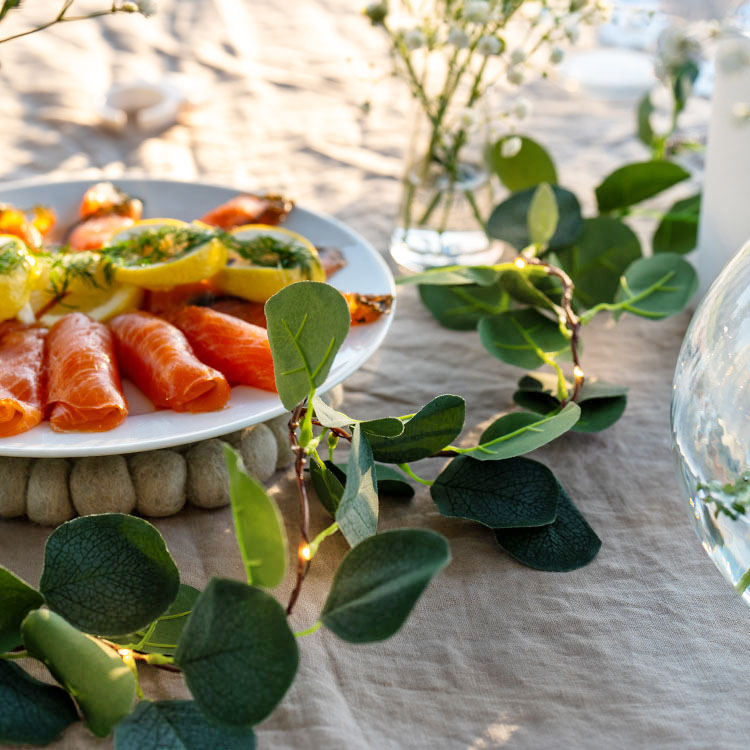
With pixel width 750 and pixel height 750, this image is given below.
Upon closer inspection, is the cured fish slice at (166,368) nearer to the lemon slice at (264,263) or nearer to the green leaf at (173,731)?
the lemon slice at (264,263)

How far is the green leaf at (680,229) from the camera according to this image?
3.62 feet

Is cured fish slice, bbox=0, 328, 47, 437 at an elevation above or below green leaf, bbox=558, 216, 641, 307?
below

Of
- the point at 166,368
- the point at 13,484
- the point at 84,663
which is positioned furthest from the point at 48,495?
the point at 84,663

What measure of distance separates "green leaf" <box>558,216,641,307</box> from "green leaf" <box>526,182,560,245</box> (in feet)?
0.33

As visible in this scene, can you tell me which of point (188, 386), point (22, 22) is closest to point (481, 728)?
point (188, 386)

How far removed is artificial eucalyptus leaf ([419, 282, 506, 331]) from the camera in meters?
0.98

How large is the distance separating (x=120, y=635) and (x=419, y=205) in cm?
69

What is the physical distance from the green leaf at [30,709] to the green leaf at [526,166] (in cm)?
80

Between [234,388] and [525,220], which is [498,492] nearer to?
[234,388]

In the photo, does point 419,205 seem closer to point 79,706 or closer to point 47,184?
point 47,184

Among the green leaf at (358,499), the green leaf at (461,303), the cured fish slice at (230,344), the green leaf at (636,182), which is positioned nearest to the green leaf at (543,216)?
the green leaf at (461,303)

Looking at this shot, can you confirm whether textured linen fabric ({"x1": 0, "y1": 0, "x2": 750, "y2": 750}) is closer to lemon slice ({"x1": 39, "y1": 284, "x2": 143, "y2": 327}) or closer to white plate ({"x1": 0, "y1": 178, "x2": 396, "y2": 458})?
white plate ({"x1": 0, "y1": 178, "x2": 396, "y2": 458})

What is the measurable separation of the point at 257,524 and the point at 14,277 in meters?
0.43

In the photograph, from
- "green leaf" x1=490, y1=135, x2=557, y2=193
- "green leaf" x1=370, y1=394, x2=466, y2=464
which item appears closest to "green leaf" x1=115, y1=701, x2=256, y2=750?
"green leaf" x1=370, y1=394, x2=466, y2=464
